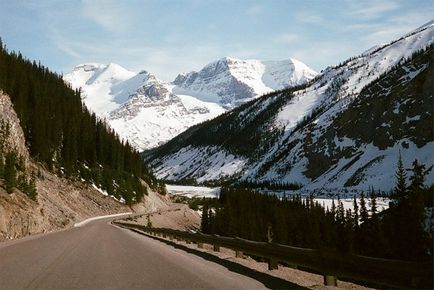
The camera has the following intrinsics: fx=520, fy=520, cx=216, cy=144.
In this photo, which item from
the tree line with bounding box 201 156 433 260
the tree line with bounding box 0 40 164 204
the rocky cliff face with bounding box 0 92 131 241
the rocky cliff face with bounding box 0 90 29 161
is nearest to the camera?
the rocky cliff face with bounding box 0 92 131 241

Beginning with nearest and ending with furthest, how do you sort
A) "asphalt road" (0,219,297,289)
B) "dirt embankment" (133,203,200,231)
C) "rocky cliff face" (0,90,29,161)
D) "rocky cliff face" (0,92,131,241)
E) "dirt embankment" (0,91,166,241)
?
"asphalt road" (0,219,297,289) < "rocky cliff face" (0,92,131,241) < "dirt embankment" (0,91,166,241) < "rocky cliff face" (0,90,29,161) < "dirt embankment" (133,203,200,231)

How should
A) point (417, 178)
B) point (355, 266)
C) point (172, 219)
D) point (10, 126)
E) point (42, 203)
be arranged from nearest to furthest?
point (355, 266)
point (417, 178)
point (42, 203)
point (10, 126)
point (172, 219)

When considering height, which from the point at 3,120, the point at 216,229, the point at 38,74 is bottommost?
the point at 216,229

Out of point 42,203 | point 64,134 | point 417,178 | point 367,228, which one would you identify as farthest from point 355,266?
point 64,134

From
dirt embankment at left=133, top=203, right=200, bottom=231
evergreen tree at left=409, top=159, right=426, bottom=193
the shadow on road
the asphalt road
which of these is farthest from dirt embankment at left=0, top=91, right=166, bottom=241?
evergreen tree at left=409, top=159, right=426, bottom=193

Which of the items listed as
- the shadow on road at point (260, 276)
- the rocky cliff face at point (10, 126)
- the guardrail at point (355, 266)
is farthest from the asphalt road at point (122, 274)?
the rocky cliff face at point (10, 126)

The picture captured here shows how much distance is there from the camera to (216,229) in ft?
266

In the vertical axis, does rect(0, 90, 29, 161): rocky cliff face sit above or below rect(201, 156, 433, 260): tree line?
above

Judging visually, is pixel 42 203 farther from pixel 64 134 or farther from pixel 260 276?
pixel 64 134

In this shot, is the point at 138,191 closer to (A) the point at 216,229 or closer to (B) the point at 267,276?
(A) the point at 216,229

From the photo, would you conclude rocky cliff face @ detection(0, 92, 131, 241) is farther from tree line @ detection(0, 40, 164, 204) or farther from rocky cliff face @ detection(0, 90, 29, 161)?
tree line @ detection(0, 40, 164, 204)

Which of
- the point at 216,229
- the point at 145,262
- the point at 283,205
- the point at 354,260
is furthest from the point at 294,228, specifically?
the point at 354,260

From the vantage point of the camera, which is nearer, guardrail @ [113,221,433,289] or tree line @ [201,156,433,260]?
guardrail @ [113,221,433,289]

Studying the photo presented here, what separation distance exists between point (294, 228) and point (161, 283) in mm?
68467
